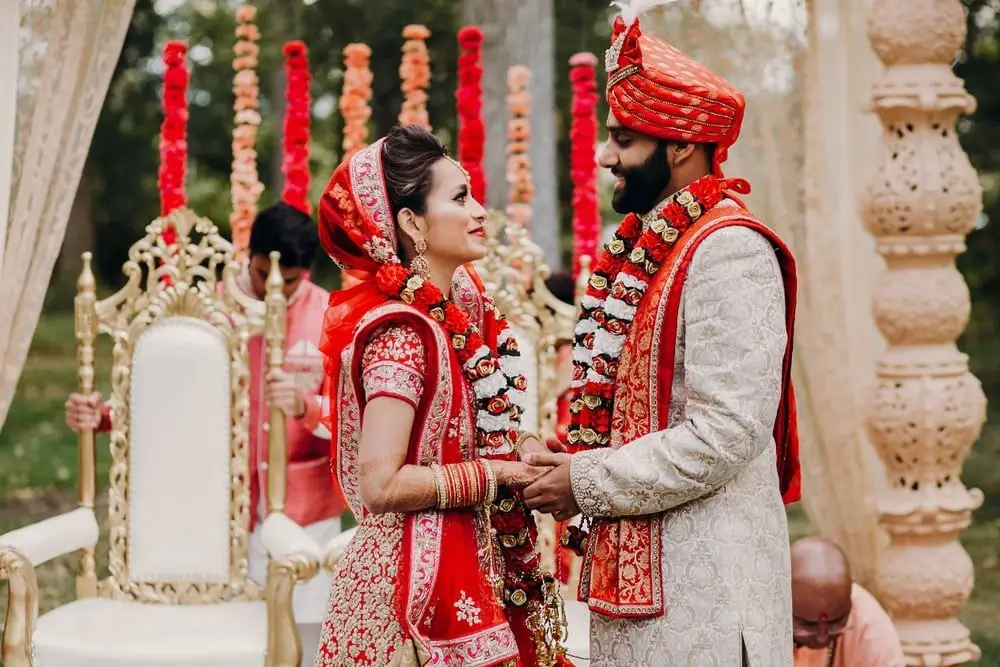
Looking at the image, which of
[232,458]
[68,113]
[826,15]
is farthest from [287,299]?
[826,15]

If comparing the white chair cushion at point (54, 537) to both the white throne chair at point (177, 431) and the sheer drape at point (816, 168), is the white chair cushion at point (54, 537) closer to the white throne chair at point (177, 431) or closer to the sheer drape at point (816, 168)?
the white throne chair at point (177, 431)

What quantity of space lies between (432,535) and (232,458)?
1.90 m

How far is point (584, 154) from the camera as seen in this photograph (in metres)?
4.80

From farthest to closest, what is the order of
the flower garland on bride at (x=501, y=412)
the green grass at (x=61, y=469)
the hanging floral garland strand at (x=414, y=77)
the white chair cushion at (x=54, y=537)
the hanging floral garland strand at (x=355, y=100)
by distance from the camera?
1. the green grass at (x=61, y=469)
2. the hanging floral garland strand at (x=355, y=100)
3. the hanging floral garland strand at (x=414, y=77)
4. the white chair cushion at (x=54, y=537)
5. the flower garland on bride at (x=501, y=412)

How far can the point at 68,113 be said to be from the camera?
13.2 ft

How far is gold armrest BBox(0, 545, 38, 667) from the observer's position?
3869 millimetres

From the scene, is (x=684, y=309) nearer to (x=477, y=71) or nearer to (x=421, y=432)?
Result: (x=421, y=432)

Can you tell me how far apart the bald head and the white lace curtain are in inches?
85.0

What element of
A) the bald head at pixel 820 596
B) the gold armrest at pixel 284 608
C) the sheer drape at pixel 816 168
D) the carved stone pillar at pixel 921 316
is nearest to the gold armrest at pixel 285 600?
the gold armrest at pixel 284 608

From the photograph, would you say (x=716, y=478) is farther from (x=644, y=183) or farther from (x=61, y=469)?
(x=61, y=469)

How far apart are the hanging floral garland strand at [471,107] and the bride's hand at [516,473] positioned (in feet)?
6.46

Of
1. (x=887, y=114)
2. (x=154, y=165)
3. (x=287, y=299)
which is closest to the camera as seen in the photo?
(x=887, y=114)

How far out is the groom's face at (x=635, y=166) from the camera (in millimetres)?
2699

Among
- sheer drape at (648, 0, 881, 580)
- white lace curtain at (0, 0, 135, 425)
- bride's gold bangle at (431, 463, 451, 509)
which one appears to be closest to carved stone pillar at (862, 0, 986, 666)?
sheer drape at (648, 0, 881, 580)
